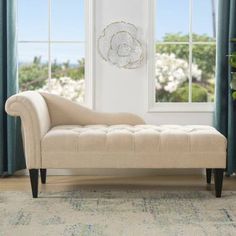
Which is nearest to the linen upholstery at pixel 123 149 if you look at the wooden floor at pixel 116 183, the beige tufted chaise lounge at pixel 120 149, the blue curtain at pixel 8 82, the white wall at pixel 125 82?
the beige tufted chaise lounge at pixel 120 149

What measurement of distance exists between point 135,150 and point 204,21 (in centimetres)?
175

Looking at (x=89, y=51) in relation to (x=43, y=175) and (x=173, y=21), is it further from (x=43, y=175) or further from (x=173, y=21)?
(x=43, y=175)

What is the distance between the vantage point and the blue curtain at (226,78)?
498cm

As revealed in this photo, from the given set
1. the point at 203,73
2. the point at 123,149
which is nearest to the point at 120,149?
the point at 123,149

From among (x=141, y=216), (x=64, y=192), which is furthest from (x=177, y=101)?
(x=141, y=216)

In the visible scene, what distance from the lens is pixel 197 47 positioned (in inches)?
212

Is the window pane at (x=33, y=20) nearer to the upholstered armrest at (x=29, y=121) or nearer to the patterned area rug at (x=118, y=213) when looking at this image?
the upholstered armrest at (x=29, y=121)

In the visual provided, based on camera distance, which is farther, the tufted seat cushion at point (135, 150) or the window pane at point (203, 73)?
the window pane at point (203, 73)

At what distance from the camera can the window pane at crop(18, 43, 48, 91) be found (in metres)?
5.38

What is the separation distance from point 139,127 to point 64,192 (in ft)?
2.76

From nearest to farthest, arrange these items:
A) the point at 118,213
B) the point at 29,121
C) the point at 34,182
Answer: the point at 118,213 → the point at 29,121 → the point at 34,182

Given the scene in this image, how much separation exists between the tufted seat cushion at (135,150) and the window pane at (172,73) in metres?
1.19

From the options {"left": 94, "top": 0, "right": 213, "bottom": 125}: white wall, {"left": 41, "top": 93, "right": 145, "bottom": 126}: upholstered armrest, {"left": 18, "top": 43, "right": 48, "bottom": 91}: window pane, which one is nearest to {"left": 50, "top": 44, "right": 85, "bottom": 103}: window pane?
{"left": 18, "top": 43, "right": 48, "bottom": 91}: window pane

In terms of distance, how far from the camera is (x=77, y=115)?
16.4ft
